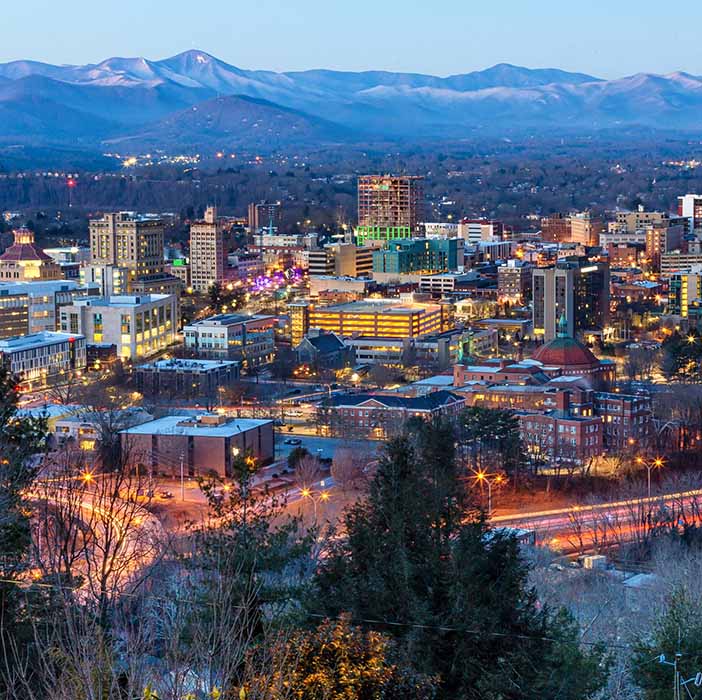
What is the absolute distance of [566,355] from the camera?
17.7 meters

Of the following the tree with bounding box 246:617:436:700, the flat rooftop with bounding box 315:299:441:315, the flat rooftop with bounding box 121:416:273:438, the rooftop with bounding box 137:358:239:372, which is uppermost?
the tree with bounding box 246:617:436:700

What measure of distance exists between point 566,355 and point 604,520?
6689 mm

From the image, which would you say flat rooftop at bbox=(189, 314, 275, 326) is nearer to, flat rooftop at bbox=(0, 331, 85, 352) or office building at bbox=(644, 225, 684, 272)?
flat rooftop at bbox=(0, 331, 85, 352)

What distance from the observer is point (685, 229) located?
37.1 meters

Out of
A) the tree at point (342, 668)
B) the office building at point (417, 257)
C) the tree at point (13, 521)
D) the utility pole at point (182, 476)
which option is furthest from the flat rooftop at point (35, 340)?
the tree at point (342, 668)

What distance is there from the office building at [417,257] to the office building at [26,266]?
20.1ft

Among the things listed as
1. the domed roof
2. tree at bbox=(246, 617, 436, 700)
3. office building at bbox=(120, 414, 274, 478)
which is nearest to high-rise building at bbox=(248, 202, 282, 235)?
the domed roof

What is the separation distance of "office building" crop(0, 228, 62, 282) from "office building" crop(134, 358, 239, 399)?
7.27 meters

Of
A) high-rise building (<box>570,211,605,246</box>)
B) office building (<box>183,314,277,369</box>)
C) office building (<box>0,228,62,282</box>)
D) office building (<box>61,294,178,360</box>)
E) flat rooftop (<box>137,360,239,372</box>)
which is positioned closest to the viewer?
flat rooftop (<box>137,360,239,372</box>)

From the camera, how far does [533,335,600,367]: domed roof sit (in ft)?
57.8

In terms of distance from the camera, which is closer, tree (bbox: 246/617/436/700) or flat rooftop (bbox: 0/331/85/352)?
tree (bbox: 246/617/436/700)

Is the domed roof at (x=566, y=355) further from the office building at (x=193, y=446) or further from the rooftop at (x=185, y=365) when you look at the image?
the office building at (x=193, y=446)

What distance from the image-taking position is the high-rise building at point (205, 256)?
3006 cm

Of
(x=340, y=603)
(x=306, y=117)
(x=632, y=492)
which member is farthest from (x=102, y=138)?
(x=340, y=603)
